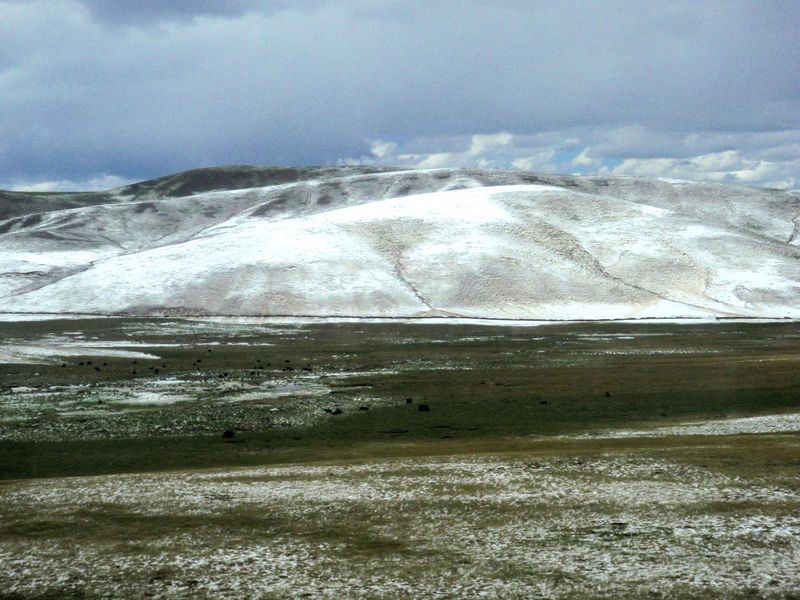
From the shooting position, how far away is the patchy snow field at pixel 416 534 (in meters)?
15.6

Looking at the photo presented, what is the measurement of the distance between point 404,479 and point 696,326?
88744 mm

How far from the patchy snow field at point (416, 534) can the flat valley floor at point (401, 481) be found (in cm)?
6

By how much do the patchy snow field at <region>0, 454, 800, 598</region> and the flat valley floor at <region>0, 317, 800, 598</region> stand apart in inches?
2.4

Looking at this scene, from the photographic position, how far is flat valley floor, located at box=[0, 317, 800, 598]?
16.1 meters

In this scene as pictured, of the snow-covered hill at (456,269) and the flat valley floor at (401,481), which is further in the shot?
the snow-covered hill at (456,269)

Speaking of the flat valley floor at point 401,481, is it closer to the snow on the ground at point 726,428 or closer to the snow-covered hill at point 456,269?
the snow on the ground at point 726,428

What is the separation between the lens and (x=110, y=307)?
Answer: 127 metres

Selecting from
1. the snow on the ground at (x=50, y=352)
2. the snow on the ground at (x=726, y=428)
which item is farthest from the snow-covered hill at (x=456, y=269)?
the snow on the ground at (x=726, y=428)

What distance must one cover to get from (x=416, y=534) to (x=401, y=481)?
16.1 ft

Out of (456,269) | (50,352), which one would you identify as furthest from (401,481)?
(456,269)

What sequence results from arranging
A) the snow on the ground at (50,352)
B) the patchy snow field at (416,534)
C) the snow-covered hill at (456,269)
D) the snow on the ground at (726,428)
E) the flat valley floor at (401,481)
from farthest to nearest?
the snow-covered hill at (456,269), the snow on the ground at (50,352), the snow on the ground at (726,428), the flat valley floor at (401,481), the patchy snow field at (416,534)

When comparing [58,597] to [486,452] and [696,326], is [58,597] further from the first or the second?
[696,326]

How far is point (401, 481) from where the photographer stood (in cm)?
2330

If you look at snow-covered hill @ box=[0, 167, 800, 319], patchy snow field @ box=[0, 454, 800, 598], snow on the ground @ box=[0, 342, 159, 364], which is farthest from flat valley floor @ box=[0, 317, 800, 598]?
snow-covered hill @ box=[0, 167, 800, 319]
